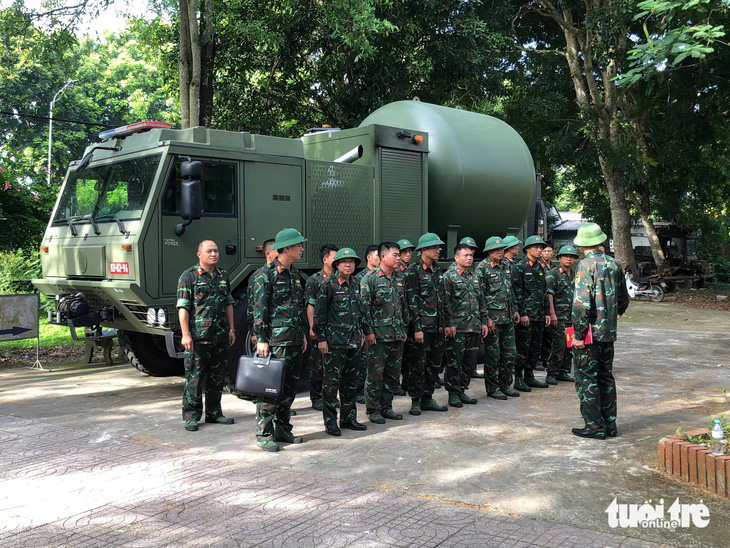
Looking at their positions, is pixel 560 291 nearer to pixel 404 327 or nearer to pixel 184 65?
pixel 404 327

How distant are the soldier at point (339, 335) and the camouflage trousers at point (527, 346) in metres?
2.80

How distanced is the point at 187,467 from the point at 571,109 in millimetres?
21320

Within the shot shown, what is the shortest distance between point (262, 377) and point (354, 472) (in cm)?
109

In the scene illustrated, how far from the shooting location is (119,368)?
1029 cm

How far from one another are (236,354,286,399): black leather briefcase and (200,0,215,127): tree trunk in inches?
347

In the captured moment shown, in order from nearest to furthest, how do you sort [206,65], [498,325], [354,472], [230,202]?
1. [354,472]
2. [230,202]
3. [498,325]
4. [206,65]

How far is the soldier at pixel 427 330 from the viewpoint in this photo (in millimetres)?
7410

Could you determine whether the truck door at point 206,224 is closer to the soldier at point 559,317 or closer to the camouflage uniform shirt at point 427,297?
the camouflage uniform shirt at point 427,297

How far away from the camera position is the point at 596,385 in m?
6.28

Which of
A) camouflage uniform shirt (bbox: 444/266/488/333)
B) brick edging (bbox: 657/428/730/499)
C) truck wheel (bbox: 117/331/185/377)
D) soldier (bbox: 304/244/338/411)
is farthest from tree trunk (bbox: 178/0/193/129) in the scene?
brick edging (bbox: 657/428/730/499)

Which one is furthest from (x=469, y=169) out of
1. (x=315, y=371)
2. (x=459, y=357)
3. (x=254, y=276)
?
(x=254, y=276)

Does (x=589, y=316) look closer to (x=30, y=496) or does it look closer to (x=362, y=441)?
(x=362, y=441)

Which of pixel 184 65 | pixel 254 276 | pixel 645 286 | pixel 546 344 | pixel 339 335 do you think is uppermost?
pixel 184 65

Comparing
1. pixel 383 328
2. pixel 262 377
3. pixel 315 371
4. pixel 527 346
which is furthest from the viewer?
pixel 527 346
